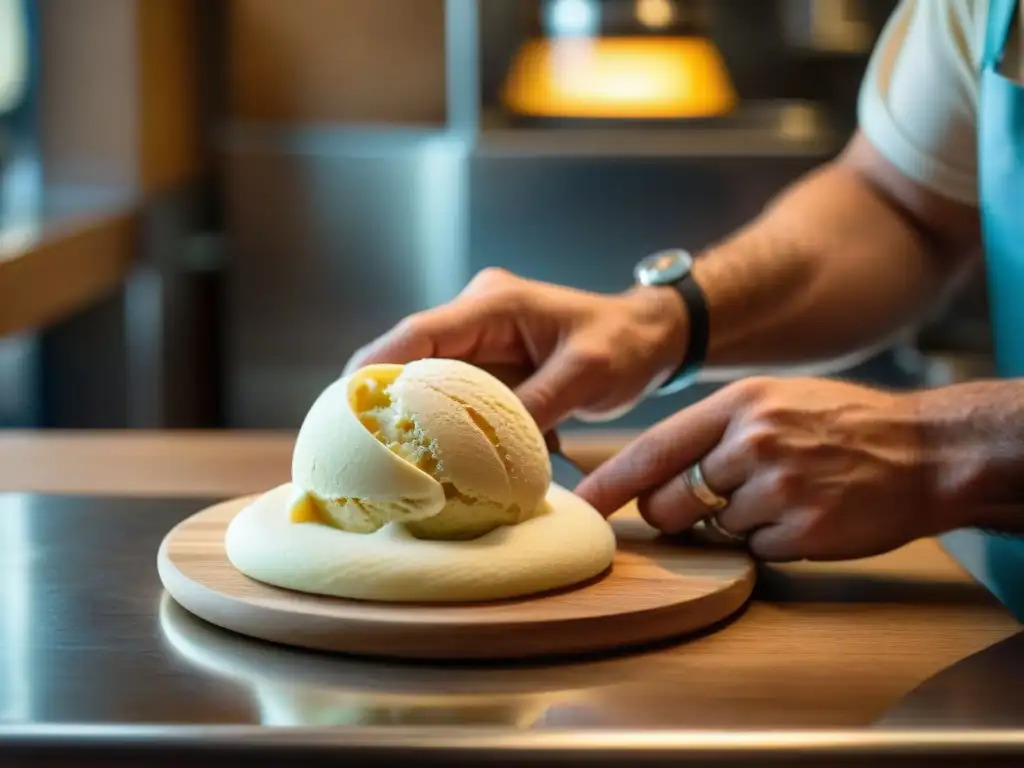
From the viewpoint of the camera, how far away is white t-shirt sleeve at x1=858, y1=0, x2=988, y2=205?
4.32 feet

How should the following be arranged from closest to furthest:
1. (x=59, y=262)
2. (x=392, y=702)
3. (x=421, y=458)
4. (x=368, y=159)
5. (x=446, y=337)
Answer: (x=392, y=702) → (x=421, y=458) → (x=446, y=337) → (x=59, y=262) → (x=368, y=159)

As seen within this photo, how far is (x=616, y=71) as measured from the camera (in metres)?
2.51

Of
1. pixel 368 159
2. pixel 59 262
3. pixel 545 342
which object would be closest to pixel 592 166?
pixel 368 159

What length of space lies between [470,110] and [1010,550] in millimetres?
1708

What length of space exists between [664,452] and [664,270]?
14.8 inches

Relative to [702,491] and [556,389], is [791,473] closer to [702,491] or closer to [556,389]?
[702,491]

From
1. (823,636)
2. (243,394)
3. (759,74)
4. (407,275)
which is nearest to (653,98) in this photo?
(759,74)

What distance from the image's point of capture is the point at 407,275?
294 centimetres

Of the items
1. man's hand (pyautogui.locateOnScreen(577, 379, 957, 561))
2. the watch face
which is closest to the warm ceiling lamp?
the watch face

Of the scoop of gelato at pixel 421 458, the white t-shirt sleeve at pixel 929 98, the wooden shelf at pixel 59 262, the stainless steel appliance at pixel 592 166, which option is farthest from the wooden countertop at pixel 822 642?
the stainless steel appliance at pixel 592 166

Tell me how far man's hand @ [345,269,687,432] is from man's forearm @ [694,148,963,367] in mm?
176

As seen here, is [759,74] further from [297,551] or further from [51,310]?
[297,551]

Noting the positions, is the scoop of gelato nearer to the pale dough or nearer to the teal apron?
the pale dough

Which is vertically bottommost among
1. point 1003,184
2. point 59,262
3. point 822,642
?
point 59,262
